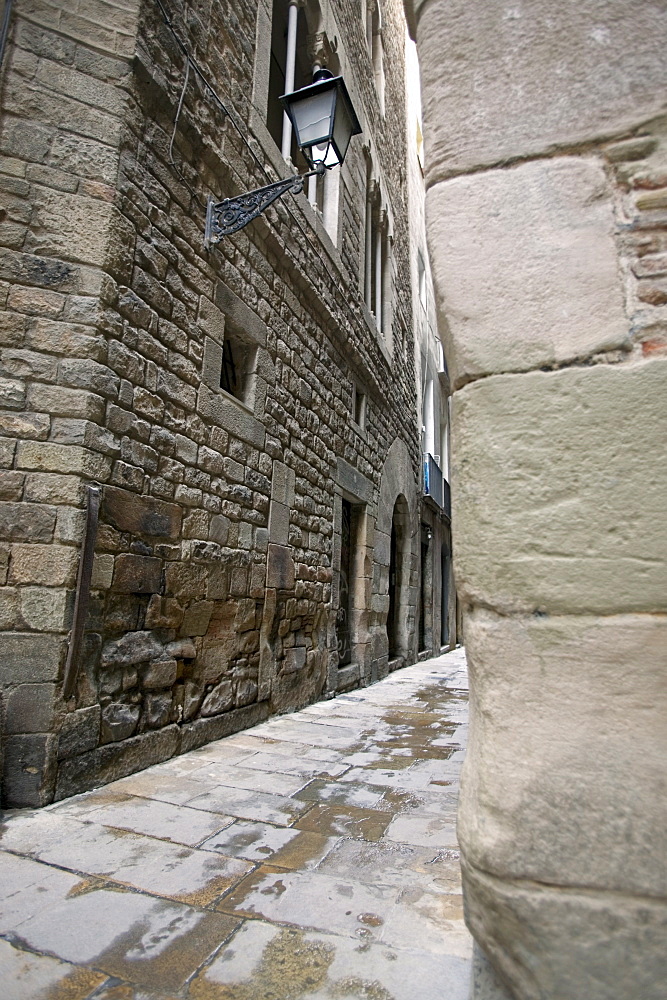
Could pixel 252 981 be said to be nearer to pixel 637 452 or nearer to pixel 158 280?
pixel 637 452

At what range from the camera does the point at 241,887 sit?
69.3 inches

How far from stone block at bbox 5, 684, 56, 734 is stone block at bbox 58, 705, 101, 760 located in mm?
83

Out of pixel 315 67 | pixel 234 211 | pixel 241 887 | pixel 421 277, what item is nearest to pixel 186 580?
pixel 241 887

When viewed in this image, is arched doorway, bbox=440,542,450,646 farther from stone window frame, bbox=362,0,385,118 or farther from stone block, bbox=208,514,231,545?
stone block, bbox=208,514,231,545

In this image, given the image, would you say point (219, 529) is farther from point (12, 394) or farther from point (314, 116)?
point (314, 116)

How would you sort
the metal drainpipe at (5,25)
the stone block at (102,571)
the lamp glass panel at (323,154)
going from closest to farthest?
the stone block at (102,571)
the metal drainpipe at (5,25)
the lamp glass panel at (323,154)

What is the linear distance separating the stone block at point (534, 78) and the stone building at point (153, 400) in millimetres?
1967

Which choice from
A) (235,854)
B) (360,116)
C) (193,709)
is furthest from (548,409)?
(360,116)

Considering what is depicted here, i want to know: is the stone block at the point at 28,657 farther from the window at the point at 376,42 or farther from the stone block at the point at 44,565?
the window at the point at 376,42

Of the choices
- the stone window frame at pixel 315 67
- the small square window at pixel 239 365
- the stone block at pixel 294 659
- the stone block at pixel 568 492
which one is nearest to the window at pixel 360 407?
the stone window frame at pixel 315 67

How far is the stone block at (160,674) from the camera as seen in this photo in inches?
120

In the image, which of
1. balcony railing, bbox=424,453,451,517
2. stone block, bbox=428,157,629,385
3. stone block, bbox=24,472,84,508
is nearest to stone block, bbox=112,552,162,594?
stone block, bbox=24,472,84,508

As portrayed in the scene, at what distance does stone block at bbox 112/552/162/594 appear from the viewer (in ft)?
9.45

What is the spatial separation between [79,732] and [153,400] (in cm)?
163
